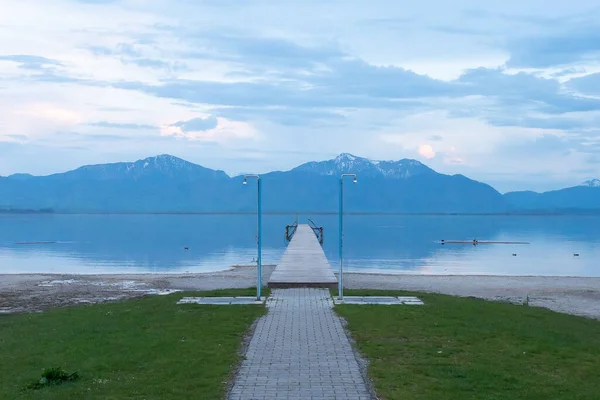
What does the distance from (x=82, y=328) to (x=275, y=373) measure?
536 centimetres

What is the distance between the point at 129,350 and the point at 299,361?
284 cm

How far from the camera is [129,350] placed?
10852 mm

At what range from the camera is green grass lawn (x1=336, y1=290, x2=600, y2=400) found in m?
8.76

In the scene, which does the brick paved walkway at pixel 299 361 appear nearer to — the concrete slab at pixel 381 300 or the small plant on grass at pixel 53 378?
the concrete slab at pixel 381 300

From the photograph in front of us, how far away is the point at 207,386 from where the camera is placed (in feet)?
28.6

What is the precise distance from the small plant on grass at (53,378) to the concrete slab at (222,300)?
290 inches

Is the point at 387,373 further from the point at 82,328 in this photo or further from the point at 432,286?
the point at 432,286

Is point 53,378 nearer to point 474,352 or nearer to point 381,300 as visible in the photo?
point 474,352

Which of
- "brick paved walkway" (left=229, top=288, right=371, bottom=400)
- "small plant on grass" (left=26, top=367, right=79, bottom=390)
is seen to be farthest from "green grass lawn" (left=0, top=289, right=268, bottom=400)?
"brick paved walkway" (left=229, top=288, right=371, bottom=400)

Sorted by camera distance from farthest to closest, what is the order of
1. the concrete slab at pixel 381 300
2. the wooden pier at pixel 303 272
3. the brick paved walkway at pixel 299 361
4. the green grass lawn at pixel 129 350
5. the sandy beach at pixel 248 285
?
the sandy beach at pixel 248 285, the wooden pier at pixel 303 272, the concrete slab at pixel 381 300, the green grass lawn at pixel 129 350, the brick paved walkway at pixel 299 361

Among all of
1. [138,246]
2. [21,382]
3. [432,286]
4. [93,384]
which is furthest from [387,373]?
[138,246]

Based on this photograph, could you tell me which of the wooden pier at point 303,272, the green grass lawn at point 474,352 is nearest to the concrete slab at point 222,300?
the green grass lawn at point 474,352

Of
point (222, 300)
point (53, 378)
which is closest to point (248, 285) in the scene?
point (222, 300)

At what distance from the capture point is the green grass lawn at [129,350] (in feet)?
28.3
